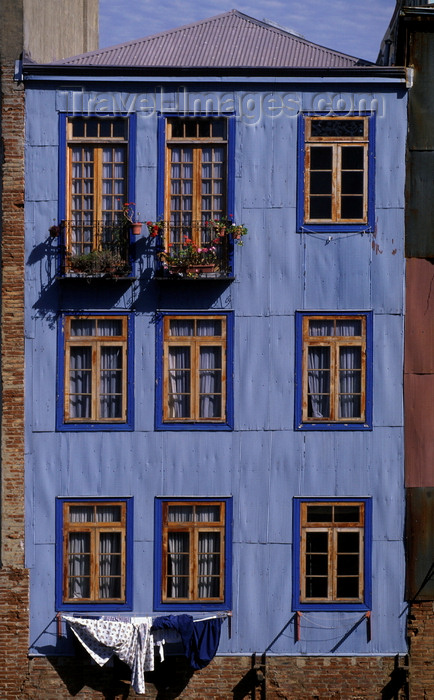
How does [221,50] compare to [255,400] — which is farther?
[221,50]

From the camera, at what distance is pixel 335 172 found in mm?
16781

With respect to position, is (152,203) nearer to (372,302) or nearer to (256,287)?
(256,287)

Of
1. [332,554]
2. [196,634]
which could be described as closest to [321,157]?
[332,554]

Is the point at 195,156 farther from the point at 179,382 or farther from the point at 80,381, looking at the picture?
the point at 80,381

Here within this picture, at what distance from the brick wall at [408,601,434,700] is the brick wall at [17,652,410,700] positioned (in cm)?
31

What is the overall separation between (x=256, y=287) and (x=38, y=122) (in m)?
5.15

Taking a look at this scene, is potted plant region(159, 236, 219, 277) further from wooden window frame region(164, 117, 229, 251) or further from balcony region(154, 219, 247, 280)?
wooden window frame region(164, 117, 229, 251)

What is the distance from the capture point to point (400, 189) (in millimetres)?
16781

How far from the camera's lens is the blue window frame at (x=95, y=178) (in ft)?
54.8

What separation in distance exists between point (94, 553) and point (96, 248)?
5732 millimetres

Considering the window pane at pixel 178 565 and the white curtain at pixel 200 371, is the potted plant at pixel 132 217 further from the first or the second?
the window pane at pixel 178 565

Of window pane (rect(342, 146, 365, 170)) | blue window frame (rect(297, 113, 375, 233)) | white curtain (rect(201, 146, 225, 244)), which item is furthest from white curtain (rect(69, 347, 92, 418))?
window pane (rect(342, 146, 365, 170))

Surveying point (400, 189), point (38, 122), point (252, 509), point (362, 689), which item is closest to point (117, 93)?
point (38, 122)

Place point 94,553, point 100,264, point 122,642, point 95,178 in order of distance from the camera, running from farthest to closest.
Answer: point 95,178
point 94,553
point 100,264
point 122,642
